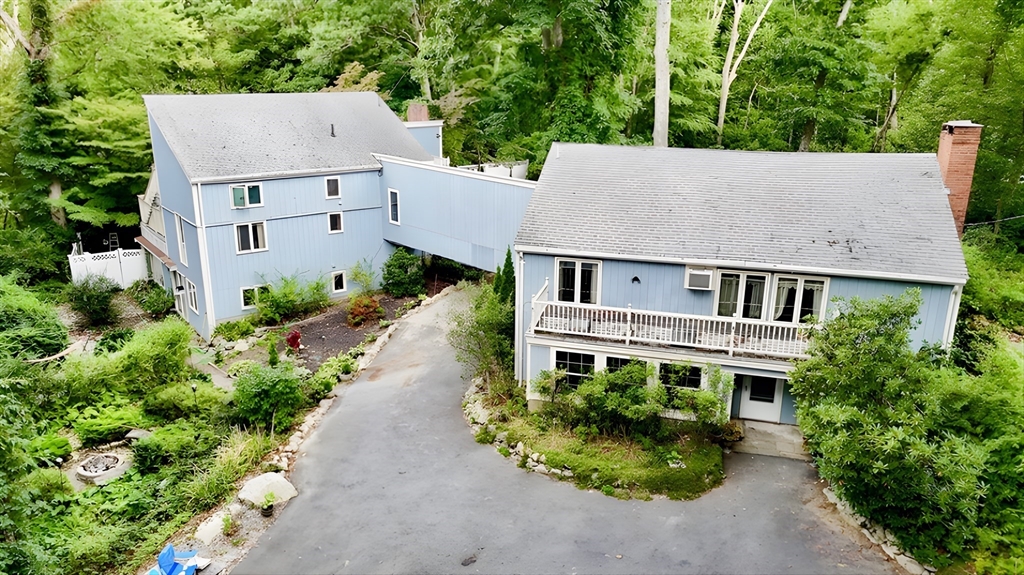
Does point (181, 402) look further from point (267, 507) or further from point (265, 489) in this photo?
point (267, 507)

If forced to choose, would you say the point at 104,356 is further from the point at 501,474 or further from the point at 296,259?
the point at 501,474

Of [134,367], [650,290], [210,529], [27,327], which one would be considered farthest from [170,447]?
[650,290]

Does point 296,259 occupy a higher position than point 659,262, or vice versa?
point 659,262

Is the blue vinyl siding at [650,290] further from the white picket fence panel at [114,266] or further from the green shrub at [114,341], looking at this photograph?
the white picket fence panel at [114,266]

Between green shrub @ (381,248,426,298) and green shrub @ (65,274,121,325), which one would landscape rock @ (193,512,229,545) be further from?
green shrub @ (65,274,121,325)

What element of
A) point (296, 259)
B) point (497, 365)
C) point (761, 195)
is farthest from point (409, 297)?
point (761, 195)

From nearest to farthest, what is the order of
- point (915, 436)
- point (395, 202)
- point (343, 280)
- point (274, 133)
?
point (915, 436) < point (274, 133) < point (395, 202) < point (343, 280)

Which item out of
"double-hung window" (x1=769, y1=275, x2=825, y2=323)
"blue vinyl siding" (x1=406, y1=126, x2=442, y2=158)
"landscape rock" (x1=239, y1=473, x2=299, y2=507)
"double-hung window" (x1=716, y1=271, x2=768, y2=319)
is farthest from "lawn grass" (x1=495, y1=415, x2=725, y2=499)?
"blue vinyl siding" (x1=406, y1=126, x2=442, y2=158)
